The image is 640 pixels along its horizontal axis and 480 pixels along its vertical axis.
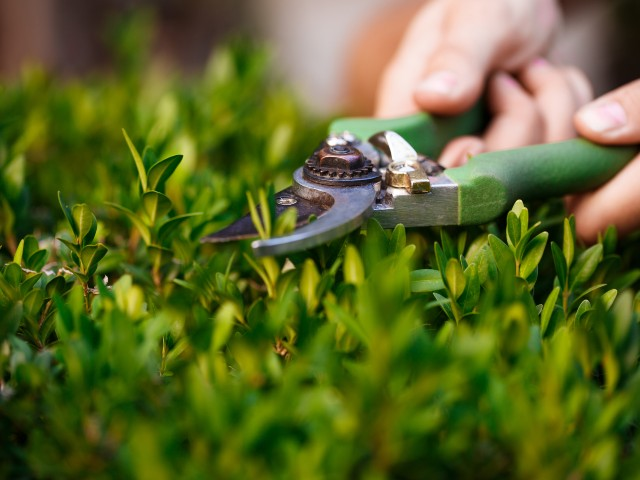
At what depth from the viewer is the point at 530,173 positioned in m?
1.36

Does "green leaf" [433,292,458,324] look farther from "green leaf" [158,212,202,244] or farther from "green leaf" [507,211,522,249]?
"green leaf" [158,212,202,244]

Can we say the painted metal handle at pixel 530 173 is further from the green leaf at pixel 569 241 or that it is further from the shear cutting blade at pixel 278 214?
the shear cutting blade at pixel 278 214

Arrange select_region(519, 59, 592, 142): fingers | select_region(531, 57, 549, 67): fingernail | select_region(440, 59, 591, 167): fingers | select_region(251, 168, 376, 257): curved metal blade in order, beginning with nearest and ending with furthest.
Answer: select_region(251, 168, 376, 257): curved metal blade, select_region(440, 59, 591, 167): fingers, select_region(519, 59, 592, 142): fingers, select_region(531, 57, 549, 67): fingernail

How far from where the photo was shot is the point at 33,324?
100 centimetres

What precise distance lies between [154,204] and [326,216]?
0.93 ft

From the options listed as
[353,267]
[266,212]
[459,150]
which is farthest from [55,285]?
[459,150]

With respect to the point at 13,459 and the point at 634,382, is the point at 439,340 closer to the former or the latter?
the point at 634,382

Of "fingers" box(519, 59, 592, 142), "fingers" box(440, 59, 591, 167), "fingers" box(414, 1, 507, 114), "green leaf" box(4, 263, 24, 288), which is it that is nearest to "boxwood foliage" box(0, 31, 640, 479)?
"green leaf" box(4, 263, 24, 288)

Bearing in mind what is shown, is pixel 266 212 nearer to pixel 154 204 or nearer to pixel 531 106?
pixel 154 204

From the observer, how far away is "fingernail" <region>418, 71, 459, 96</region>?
1681 millimetres

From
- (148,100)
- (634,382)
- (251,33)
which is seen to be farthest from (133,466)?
(251,33)

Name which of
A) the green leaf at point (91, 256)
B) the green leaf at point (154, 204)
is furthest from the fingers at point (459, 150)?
the green leaf at point (91, 256)

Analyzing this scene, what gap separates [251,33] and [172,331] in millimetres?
5976

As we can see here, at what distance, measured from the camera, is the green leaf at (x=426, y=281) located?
1.02m
